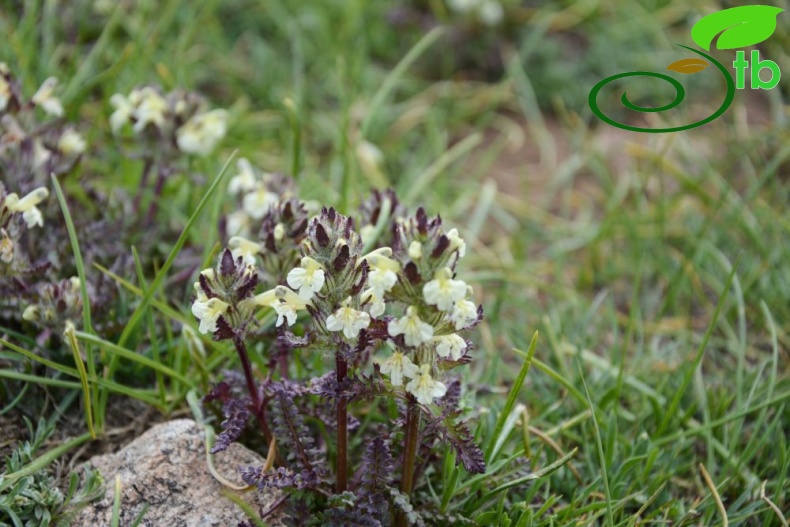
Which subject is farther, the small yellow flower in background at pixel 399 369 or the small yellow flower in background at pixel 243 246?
the small yellow flower in background at pixel 243 246

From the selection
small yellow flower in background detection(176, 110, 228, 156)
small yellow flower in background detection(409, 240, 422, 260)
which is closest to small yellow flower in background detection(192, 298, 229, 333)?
small yellow flower in background detection(409, 240, 422, 260)

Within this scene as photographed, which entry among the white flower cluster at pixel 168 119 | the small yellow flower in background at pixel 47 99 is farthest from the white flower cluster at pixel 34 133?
the white flower cluster at pixel 168 119

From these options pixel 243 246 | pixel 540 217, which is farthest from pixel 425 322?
pixel 540 217

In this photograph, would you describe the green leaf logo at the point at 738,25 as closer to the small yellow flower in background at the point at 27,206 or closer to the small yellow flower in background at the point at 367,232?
the small yellow flower in background at the point at 367,232

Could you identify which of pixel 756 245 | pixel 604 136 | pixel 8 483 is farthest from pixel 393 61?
pixel 8 483

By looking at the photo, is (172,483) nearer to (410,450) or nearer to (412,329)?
(410,450)

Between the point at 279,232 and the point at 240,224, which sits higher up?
the point at 279,232

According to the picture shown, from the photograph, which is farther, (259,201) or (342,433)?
(259,201)
